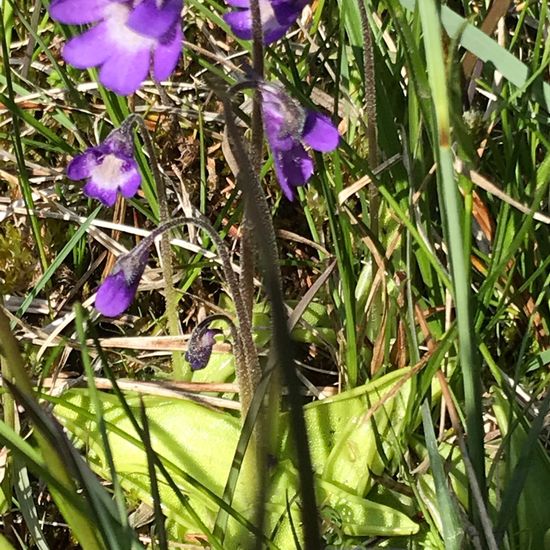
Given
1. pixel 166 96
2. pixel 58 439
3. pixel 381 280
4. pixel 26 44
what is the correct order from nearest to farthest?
pixel 58 439
pixel 381 280
pixel 166 96
pixel 26 44

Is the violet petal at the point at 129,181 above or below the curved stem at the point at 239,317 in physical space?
above

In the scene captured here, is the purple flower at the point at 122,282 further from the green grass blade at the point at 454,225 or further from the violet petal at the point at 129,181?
the green grass blade at the point at 454,225

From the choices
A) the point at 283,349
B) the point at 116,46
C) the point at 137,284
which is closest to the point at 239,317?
the point at 137,284

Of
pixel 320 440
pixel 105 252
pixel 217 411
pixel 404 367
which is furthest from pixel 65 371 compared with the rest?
pixel 404 367

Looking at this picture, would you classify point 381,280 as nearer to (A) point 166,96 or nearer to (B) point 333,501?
(B) point 333,501

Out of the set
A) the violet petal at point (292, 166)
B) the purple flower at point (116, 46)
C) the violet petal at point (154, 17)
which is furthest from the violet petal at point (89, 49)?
the violet petal at point (292, 166)

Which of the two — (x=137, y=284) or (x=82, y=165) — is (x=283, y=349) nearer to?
(x=137, y=284)

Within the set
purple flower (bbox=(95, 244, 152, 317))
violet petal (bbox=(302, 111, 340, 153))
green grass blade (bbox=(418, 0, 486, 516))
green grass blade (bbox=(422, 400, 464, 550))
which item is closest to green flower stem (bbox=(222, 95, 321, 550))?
green grass blade (bbox=(418, 0, 486, 516))
